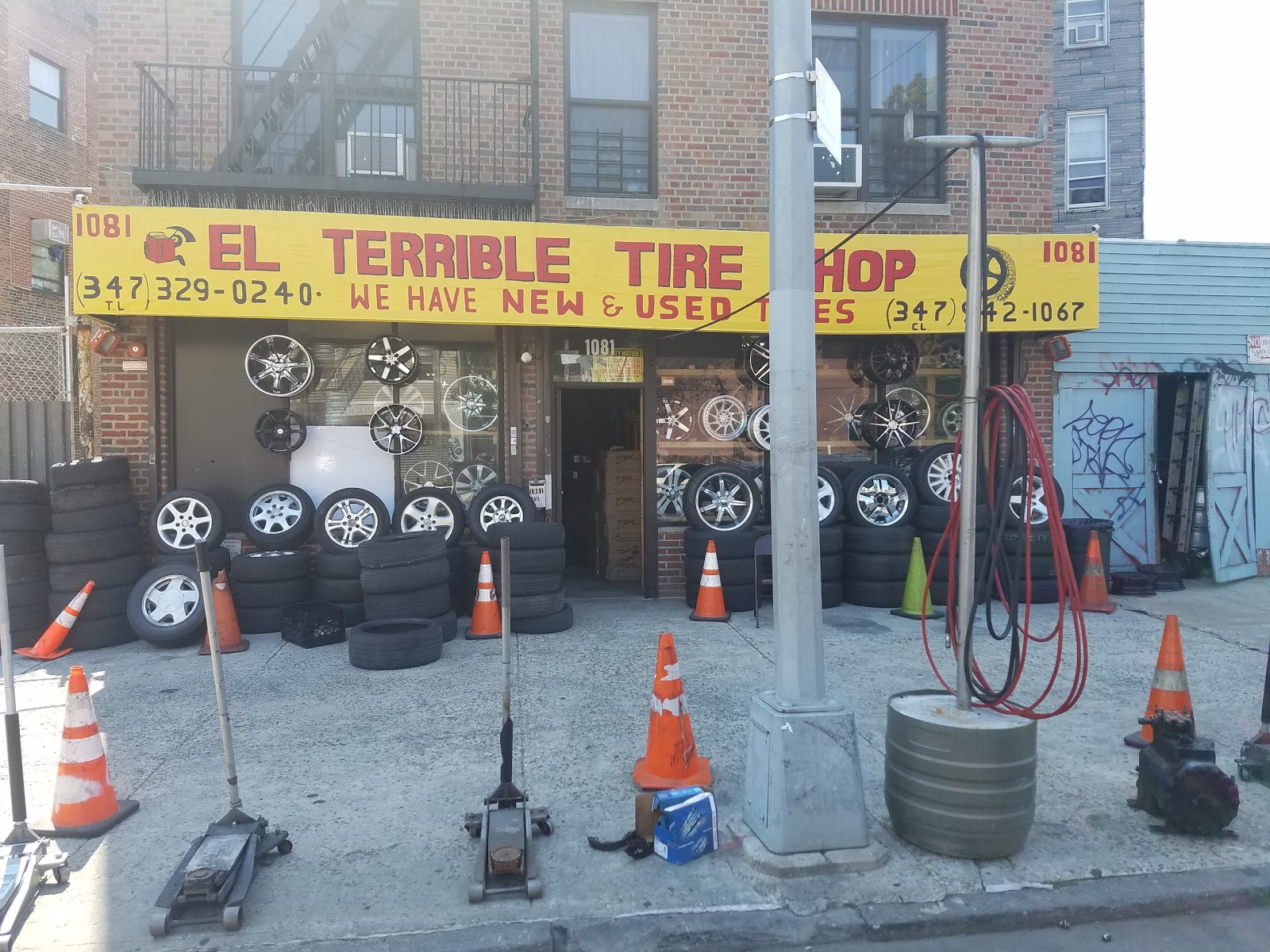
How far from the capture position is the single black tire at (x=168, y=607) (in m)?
7.82

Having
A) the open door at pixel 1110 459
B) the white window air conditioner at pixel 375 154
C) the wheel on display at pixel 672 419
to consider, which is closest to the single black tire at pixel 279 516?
the white window air conditioner at pixel 375 154

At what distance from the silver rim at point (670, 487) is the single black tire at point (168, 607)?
16.0 feet

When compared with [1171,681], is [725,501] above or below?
above

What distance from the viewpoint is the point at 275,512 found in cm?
911

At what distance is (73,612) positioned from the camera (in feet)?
25.3

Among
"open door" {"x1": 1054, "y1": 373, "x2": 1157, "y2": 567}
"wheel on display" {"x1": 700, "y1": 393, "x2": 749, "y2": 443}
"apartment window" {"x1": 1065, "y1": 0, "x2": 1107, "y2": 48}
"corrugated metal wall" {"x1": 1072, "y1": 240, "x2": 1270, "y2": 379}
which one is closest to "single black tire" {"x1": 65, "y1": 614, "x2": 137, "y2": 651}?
"wheel on display" {"x1": 700, "y1": 393, "x2": 749, "y2": 443}

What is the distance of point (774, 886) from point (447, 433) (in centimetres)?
688

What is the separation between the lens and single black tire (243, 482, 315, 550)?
8.80 metres

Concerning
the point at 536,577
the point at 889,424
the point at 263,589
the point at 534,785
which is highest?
the point at 889,424

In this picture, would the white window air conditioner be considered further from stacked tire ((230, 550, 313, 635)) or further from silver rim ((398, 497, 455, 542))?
stacked tire ((230, 550, 313, 635))

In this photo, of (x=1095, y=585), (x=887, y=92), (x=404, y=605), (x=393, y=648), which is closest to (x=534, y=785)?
(x=393, y=648)

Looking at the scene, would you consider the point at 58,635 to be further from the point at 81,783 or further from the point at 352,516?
the point at 81,783

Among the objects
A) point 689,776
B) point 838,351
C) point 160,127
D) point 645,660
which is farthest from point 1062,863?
point 160,127

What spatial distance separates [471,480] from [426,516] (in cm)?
68
